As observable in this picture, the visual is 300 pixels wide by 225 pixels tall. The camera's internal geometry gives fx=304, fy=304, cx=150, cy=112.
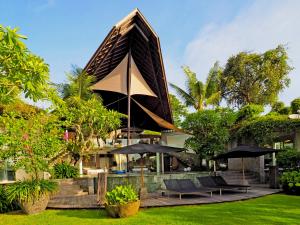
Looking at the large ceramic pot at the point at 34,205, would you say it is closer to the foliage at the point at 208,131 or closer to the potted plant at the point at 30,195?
the potted plant at the point at 30,195

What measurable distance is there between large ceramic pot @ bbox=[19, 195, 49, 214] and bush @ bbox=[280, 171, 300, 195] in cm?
1065

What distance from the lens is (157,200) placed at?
40.7 feet

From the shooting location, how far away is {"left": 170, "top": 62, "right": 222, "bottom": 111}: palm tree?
27.0m

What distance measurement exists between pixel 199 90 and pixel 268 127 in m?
8.35

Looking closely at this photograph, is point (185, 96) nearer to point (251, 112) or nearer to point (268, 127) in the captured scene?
point (251, 112)

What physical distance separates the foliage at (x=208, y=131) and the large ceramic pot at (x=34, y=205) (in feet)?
36.9

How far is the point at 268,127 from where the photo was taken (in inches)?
788

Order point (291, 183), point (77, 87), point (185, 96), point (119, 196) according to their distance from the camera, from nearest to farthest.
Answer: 1. point (119, 196)
2. point (291, 183)
3. point (77, 87)
4. point (185, 96)

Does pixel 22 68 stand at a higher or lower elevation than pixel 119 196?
higher

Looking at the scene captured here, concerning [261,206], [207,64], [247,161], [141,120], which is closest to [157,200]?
[261,206]

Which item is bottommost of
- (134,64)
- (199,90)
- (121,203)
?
(121,203)

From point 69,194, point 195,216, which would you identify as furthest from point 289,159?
point 69,194

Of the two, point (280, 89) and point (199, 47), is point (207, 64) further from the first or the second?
point (199, 47)

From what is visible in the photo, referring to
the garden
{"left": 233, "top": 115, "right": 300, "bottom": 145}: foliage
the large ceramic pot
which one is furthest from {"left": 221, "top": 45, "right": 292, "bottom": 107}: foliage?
the large ceramic pot
